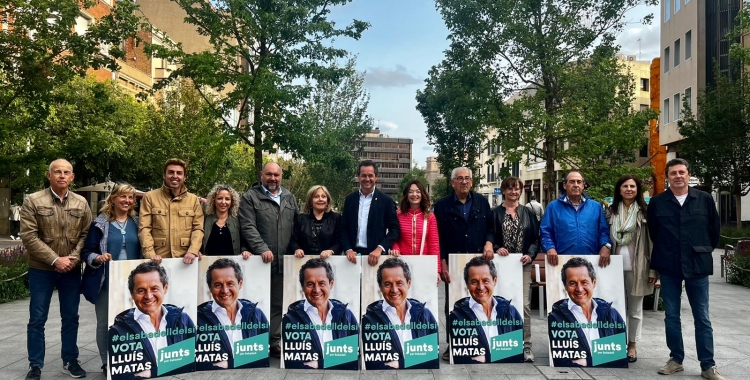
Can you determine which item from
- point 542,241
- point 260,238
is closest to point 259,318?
point 260,238

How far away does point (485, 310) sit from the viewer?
6.26 meters

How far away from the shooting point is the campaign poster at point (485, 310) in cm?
624

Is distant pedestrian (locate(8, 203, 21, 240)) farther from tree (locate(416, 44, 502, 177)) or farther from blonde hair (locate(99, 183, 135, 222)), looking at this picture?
blonde hair (locate(99, 183, 135, 222))

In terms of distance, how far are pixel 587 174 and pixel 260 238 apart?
Result: 1063cm

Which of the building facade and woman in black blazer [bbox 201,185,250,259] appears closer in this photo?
woman in black blazer [bbox 201,185,250,259]

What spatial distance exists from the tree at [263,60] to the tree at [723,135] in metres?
18.4

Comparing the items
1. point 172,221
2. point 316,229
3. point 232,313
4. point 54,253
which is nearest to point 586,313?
point 316,229

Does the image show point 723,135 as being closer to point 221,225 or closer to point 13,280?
point 221,225

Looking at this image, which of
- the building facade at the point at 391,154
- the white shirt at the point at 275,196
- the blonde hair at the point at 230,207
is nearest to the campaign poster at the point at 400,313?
the white shirt at the point at 275,196

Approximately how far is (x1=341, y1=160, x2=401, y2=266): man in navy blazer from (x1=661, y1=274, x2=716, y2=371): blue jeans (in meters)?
2.86

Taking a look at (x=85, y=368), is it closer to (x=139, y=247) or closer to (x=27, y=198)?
(x=139, y=247)

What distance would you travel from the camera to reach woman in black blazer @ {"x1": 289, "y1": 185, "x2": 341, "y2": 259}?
21.2 feet

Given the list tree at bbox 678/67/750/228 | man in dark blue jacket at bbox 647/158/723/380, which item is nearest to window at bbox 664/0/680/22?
tree at bbox 678/67/750/228

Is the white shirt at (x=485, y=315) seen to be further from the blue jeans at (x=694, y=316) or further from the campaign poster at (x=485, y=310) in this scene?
the blue jeans at (x=694, y=316)
